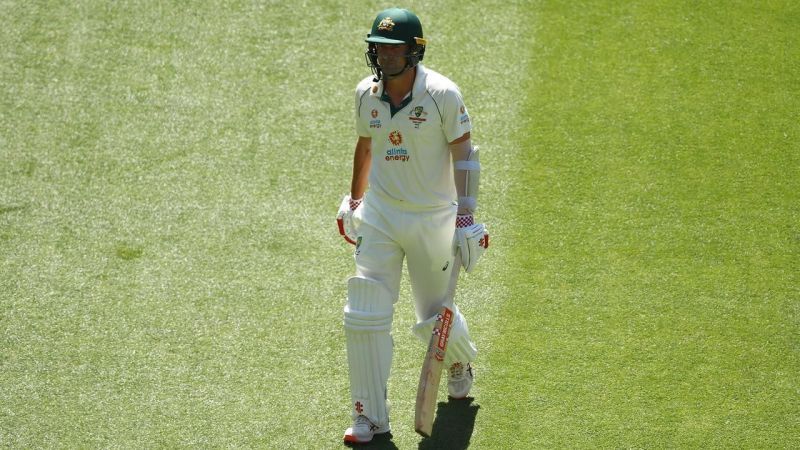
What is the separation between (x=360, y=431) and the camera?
20.0 ft

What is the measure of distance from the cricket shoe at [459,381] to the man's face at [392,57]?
1.65 metres

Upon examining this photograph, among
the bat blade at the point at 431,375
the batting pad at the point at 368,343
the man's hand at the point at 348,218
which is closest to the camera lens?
the bat blade at the point at 431,375

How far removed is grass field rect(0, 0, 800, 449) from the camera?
21.1ft

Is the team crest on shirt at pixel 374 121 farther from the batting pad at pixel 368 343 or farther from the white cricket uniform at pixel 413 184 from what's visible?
the batting pad at pixel 368 343

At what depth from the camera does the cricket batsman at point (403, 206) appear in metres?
5.89

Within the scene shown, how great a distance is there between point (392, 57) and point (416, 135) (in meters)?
0.40

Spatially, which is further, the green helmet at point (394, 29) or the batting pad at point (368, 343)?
the batting pad at point (368, 343)

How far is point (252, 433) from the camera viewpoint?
6.26 m

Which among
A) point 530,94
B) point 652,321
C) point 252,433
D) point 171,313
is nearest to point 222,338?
point 171,313

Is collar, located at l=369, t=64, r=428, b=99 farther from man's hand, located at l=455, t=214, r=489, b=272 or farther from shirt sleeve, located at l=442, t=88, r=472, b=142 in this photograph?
man's hand, located at l=455, t=214, r=489, b=272

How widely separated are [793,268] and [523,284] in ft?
5.50

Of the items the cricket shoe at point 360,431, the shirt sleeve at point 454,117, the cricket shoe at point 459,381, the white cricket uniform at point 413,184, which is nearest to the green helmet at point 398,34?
the white cricket uniform at point 413,184

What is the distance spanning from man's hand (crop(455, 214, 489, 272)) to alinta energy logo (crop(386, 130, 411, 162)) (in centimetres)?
40

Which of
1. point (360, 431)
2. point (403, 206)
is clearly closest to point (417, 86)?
point (403, 206)
